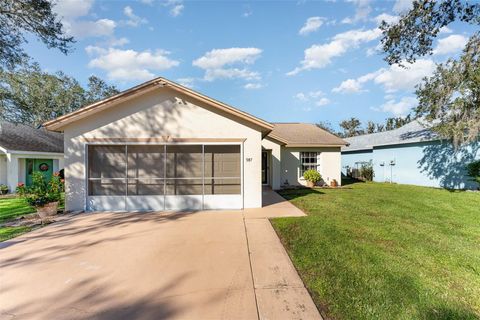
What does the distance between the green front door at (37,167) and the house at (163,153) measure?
9.47 meters

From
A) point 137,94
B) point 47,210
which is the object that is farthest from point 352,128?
point 47,210

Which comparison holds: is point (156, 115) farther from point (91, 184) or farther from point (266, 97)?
point (266, 97)

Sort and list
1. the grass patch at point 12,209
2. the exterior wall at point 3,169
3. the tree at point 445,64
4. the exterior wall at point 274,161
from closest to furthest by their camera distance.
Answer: the grass patch at point 12,209 → the tree at point 445,64 → the exterior wall at point 3,169 → the exterior wall at point 274,161

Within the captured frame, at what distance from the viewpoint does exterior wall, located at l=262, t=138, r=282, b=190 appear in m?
16.1

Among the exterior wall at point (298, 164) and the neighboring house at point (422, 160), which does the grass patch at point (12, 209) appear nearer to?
the exterior wall at point (298, 164)

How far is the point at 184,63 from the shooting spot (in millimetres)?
19875

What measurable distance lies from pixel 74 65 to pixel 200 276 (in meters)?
13.8

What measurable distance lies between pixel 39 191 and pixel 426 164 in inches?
842

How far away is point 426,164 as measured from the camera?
17.7m

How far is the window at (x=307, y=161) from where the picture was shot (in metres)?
17.7

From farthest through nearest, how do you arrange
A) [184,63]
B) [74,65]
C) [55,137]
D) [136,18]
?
[55,137] < [184,63] < [74,65] < [136,18]

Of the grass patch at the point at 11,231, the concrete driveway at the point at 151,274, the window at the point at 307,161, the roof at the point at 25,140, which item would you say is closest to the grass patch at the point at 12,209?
the grass patch at the point at 11,231

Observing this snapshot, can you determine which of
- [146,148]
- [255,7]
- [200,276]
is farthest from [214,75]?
[200,276]

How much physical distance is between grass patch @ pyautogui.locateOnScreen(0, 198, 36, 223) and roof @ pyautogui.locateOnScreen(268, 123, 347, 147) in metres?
12.1
